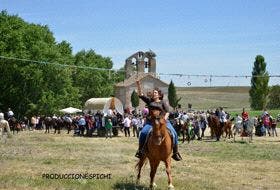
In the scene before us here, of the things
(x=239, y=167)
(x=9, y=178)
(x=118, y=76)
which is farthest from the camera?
(x=118, y=76)

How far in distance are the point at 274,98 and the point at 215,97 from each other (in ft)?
99.2

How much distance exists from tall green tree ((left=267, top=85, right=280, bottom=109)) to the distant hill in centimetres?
794

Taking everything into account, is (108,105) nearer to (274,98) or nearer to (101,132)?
(101,132)

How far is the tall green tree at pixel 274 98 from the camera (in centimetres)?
10825

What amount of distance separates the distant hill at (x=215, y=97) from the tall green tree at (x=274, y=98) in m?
7.94

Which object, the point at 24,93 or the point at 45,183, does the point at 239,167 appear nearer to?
the point at 45,183

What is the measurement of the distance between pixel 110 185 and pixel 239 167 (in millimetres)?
6057

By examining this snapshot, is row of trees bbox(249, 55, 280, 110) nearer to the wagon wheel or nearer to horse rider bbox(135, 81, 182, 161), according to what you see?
the wagon wheel

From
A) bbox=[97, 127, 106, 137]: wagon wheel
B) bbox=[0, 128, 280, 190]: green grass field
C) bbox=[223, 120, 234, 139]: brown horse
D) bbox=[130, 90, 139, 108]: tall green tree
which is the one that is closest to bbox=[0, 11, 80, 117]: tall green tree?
bbox=[97, 127, 106, 137]: wagon wheel

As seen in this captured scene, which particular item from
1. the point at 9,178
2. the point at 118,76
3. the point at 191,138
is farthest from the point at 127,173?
the point at 118,76

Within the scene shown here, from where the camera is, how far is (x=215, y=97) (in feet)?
455

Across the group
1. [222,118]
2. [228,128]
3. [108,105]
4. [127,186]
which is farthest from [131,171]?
[108,105]

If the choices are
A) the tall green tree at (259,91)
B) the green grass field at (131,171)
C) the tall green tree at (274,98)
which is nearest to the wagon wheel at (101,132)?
the green grass field at (131,171)

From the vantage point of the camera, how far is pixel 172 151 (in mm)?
12312
